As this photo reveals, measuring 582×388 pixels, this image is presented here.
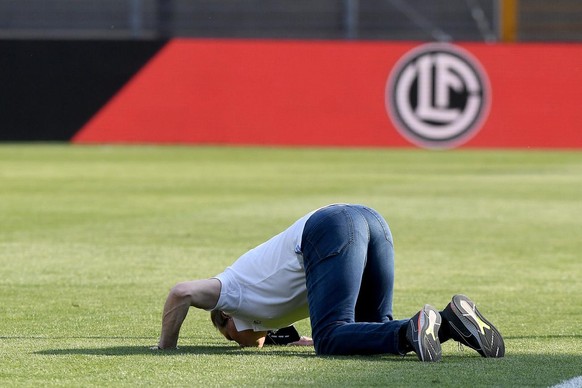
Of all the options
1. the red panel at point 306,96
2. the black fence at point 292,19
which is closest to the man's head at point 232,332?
the red panel at point 306,96

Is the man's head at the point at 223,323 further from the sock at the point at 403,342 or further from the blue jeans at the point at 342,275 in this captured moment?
the sock at the point at 403,342

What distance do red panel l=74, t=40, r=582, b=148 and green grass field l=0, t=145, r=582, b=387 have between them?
2.05 meters

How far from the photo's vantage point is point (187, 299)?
6.82 m

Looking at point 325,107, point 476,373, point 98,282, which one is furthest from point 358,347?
point 325,107

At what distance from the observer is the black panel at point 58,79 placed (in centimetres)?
2750

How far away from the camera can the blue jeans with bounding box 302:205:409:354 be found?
6613 mm

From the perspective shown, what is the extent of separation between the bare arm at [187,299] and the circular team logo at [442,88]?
20.9m

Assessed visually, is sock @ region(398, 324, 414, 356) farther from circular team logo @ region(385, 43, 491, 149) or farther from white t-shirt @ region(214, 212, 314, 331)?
circular team logo @ region(385, 43, 491, 149)

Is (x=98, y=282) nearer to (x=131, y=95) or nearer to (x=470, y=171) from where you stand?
(x=470, y=171)

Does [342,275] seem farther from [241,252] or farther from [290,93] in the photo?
[290,93]

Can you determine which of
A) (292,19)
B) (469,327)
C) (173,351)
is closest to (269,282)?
(173,351)

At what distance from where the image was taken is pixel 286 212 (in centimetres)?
1556

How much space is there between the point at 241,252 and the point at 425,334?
5498 millimetres

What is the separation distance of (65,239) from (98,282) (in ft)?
9.65
